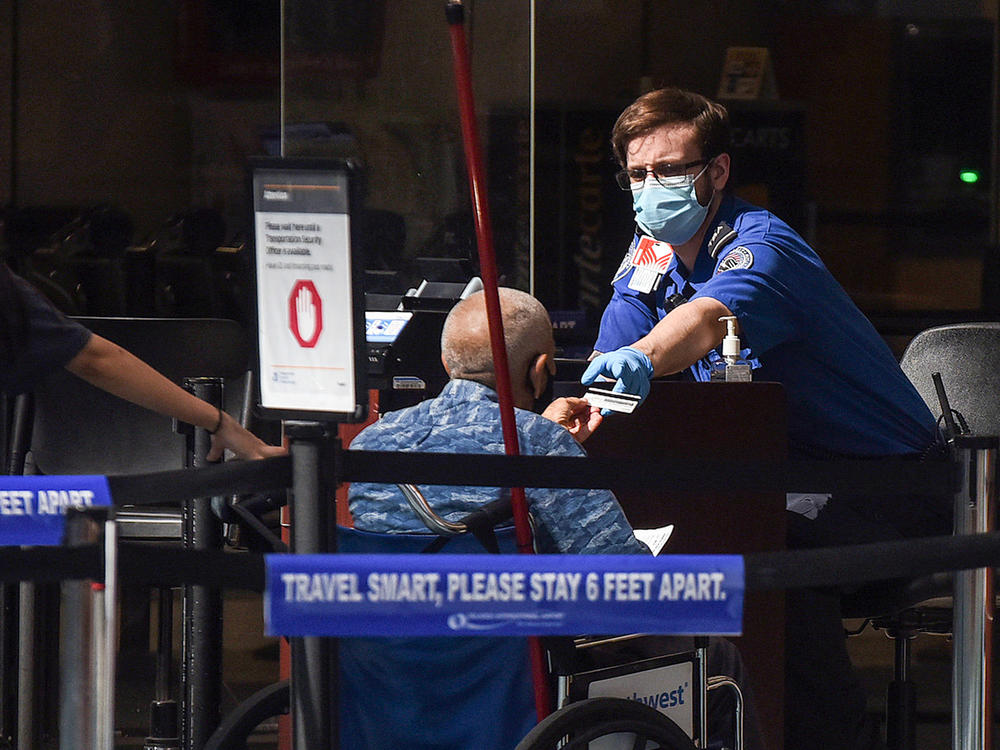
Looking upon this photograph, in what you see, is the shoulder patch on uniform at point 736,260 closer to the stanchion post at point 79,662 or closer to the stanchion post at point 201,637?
the stanchion post at point 201,637

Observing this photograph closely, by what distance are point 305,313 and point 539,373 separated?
0.65m

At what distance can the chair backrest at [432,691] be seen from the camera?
2.51 m

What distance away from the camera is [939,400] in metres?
3.35

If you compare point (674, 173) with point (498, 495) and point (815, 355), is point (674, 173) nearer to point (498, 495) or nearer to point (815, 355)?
point (815, 355)

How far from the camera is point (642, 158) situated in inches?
136

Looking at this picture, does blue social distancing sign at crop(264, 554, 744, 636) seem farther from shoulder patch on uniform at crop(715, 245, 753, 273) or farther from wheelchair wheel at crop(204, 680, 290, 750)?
shoulder patch on uniform at crop(715, 245, 753, 273)

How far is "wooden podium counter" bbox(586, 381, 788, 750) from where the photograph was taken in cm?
292

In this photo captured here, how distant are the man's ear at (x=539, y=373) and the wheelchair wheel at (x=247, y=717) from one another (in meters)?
0.64

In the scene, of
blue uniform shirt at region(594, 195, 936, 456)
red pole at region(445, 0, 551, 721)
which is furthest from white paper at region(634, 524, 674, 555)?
blue uniform shirt at region(594, 195, 936, 456)

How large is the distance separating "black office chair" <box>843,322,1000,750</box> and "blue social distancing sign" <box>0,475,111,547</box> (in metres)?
1.58

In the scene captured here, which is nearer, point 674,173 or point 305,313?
point 305,313

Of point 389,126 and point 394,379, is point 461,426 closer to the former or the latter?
point 394,379

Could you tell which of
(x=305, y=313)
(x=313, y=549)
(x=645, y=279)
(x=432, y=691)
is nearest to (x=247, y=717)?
(x=432, y=691)

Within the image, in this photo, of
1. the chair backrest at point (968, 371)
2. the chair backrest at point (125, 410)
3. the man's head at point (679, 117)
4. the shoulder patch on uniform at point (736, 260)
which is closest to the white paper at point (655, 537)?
the shoulder patch on uniform at point (736, 260)
